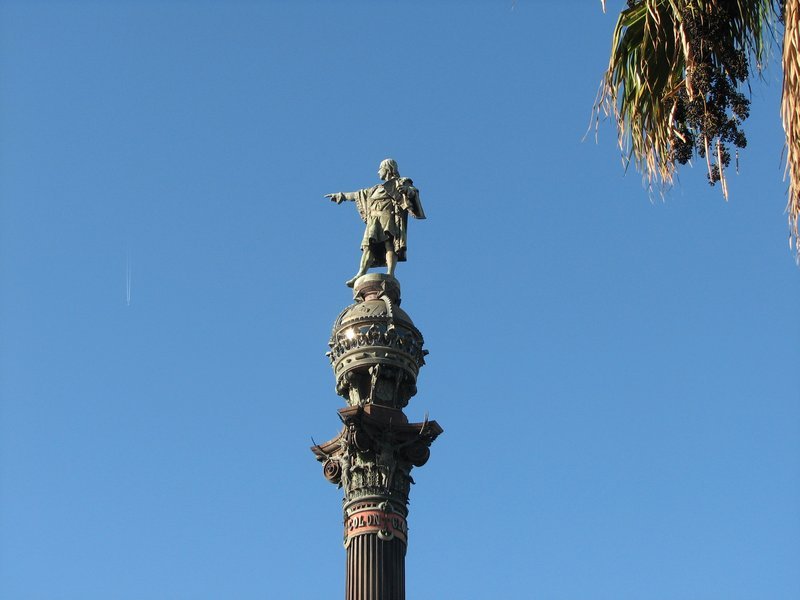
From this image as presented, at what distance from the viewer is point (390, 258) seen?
30.3m

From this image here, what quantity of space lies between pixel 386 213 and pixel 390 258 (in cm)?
124

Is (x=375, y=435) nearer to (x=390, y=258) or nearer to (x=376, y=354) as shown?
(x=376, y=354)

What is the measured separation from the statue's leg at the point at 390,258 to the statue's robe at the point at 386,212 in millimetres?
86

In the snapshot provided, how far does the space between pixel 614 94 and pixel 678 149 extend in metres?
0.87

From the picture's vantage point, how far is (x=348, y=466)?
26156 millimetres

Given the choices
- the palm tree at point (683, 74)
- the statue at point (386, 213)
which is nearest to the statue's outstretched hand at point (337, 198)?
the statue at point (386, 213)

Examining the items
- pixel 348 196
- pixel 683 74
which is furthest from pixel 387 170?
pixel 683 74

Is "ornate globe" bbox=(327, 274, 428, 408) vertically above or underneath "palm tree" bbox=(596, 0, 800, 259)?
above

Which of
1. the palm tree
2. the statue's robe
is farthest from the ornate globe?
the palm tree

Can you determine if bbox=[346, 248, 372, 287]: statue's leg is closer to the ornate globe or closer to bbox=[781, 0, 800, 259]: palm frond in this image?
the ornate globe

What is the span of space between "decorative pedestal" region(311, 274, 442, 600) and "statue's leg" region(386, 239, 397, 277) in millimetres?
1340

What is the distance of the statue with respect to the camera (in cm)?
3055

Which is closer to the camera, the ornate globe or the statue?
the ornate globe

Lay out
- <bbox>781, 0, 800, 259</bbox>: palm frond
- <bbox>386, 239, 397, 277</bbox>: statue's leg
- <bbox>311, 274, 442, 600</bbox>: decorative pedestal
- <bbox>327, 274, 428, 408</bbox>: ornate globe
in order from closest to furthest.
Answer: <bbox>781, 0, 800, 259</bbox>: palm frond < <bbox>311, 274, 442, 600</bbox>: decorative pedestal < <bbox>327, 274, 428, 408</bbox>: ornate globe < <bbox>386, 239, 397, 277</bbox>: statue's leg
